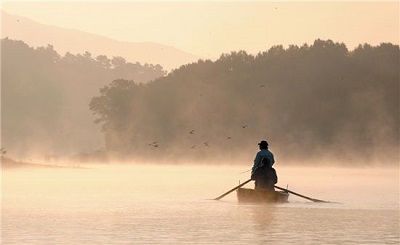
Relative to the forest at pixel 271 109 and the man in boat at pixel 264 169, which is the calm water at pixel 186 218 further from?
the forest at pixel 271 109

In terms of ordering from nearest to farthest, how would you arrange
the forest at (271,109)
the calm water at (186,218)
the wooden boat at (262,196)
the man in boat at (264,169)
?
the calm water at (186,218), the man in boat at (264,169), the wooden boat at (262,196), the forest at (271,109)

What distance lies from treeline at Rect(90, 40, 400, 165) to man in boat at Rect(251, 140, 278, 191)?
269 ft

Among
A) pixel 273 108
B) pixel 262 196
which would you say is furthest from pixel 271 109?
pixel 262 196

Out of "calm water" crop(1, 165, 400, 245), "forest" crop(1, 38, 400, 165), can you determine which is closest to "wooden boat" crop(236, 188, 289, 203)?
"calm water" crop(1, 165, 400, 245)

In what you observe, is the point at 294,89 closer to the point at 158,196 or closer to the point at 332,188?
the point at 332,188

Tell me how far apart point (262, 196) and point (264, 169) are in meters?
1.14

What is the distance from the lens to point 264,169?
4234cm

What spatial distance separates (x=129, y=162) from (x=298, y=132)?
19.9 m

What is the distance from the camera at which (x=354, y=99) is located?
13212 cm

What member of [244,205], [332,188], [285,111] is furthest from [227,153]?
[244,205]

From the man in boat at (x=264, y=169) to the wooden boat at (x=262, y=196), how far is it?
20 cm

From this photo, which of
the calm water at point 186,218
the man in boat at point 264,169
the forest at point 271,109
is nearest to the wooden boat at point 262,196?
the man in boat at point 264,169

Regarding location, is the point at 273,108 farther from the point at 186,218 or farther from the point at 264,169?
the point at 186,218

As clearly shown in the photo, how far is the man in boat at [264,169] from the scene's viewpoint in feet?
138
